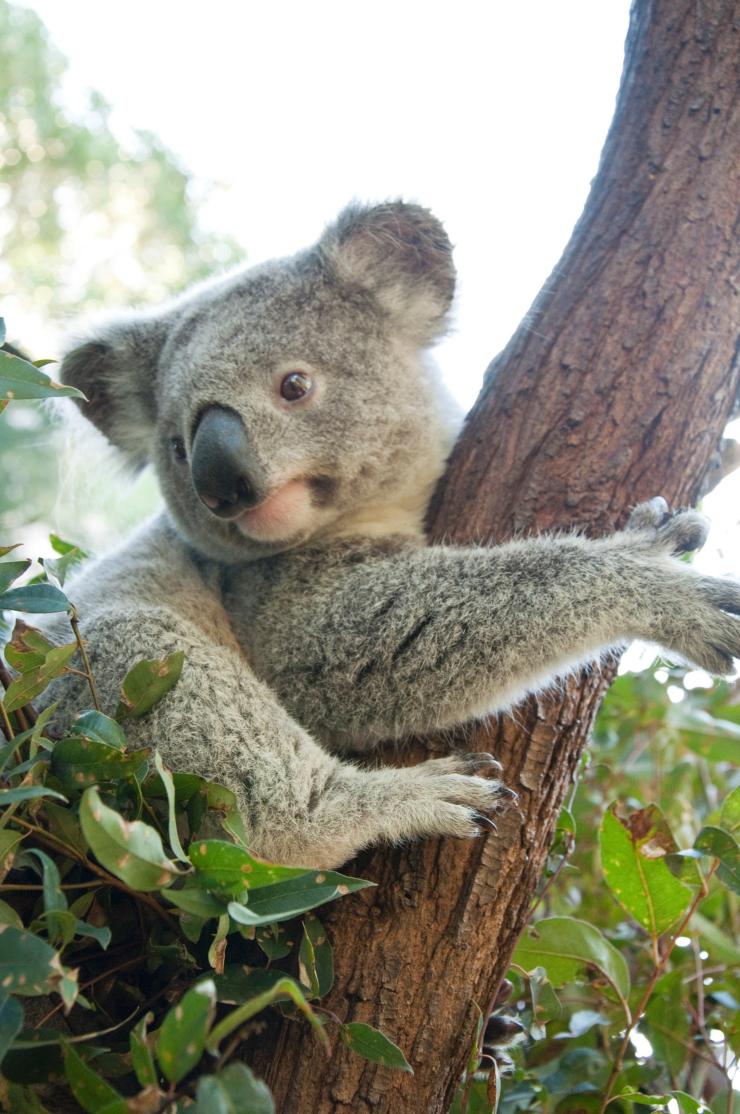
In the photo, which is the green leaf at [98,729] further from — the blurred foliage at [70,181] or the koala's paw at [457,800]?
the blurred foliage at [70,181]

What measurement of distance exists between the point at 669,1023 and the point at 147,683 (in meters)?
1.24

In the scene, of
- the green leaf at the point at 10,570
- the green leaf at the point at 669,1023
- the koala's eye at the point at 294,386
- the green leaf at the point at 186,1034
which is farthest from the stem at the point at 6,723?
the green leaf at the point at 669,1023

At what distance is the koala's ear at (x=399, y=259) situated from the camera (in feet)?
7.72

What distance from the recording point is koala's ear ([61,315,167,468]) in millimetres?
2475

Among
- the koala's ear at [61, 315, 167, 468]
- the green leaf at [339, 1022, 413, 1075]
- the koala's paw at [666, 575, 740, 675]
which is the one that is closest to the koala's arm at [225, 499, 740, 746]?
the koala's paw at [666, 575, 740, 675]

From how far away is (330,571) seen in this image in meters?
2.16

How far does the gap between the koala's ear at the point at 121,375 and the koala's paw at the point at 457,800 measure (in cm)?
133

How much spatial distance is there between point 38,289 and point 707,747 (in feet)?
24.1

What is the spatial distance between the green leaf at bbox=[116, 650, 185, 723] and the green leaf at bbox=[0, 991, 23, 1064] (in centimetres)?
58

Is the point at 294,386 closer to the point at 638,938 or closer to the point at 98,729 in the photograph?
the point at 98,729

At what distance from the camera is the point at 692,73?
2182 mm

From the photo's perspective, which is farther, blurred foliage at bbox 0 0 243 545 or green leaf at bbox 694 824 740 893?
blurred foliage at bbox 0 0 243 545

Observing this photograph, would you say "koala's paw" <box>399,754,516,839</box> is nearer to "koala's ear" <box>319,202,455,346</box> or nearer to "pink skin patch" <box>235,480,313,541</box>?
"pink skin patch" <box>235,480,313,541</box>

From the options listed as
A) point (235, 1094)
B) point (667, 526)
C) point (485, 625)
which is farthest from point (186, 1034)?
point (667, 526)
